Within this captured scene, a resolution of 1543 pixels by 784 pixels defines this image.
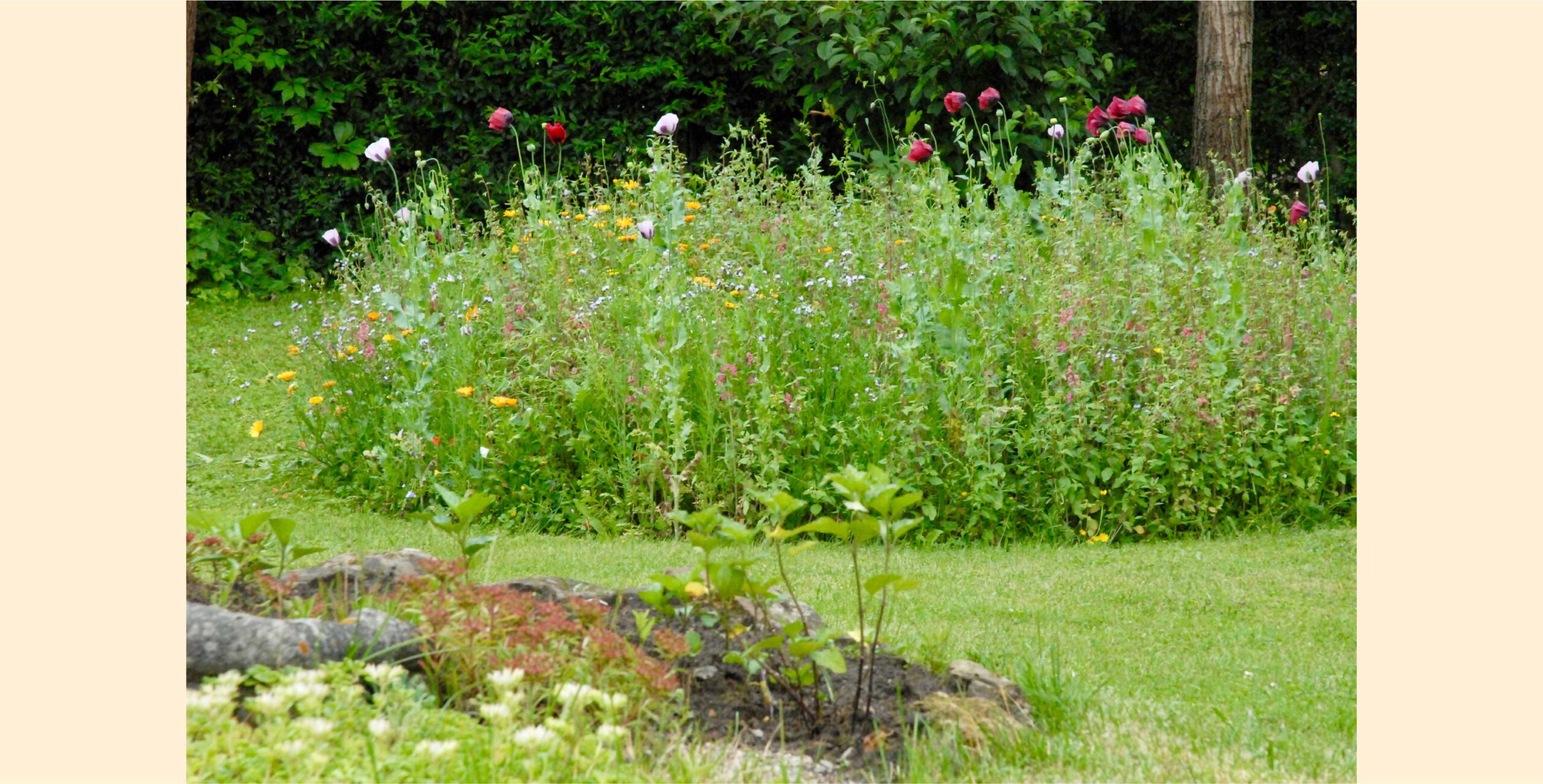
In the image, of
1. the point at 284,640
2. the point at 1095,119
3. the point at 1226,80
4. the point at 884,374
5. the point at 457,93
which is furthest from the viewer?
the point at 457,93

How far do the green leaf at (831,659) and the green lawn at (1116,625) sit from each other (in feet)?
0.78

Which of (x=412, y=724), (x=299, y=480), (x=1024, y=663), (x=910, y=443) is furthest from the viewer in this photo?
(x=299, y=480)

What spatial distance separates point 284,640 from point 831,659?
1.08m

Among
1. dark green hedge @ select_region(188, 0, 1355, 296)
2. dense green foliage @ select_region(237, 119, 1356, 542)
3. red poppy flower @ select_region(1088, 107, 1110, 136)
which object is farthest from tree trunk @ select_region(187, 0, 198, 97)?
red poppy flower @ select_region(1088, 107, 1110, 136)

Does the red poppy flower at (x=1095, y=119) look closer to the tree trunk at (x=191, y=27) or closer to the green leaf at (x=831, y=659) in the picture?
the green leaf at (x=831, y=659)

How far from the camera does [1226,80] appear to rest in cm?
890

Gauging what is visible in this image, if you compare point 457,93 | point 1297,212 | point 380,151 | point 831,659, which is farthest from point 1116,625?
point 457,93

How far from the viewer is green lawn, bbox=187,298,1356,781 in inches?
110

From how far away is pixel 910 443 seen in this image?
197 inches

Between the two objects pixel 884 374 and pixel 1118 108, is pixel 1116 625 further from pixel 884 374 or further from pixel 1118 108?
pixel 1118 108

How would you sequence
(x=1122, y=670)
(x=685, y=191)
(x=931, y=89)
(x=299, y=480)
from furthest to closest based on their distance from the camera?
(x=931, y=89) → (x=685, y=191) → (x=299, y=480) → (x=1122, y=670)

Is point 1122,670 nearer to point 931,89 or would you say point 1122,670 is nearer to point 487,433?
point 487,433

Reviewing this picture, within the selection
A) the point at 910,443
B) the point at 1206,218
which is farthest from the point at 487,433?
the point at 1206,218

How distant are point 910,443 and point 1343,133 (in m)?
8.83
